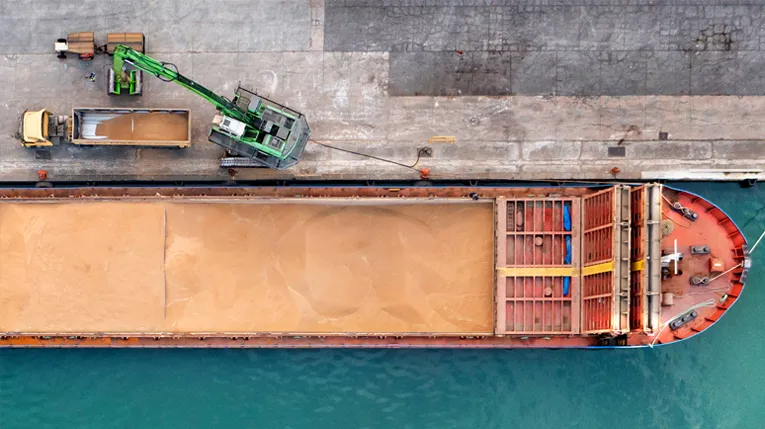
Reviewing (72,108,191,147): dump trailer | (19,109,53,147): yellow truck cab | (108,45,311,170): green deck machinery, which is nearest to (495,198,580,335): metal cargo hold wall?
(108,45,311,170): green deck machinery

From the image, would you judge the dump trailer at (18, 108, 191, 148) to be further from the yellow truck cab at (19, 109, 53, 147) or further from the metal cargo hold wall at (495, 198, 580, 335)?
the metal cargo hold wall at (495, 198, 580, 335)

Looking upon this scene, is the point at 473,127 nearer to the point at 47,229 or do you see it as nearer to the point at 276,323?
the point at 276,323

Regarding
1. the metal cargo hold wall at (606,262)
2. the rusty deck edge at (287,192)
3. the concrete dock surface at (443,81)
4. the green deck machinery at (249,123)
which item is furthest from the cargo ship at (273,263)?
the concrete dock surface at (443,81)

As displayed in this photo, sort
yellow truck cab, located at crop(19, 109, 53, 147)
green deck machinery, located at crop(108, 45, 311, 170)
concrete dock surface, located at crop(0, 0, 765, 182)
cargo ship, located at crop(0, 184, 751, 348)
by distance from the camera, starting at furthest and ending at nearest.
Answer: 1. concrete dock surface, located at crop(0, 0, 765, 182)
2. yellow truck cab, located at crop(19, 109, 53, 147)
3. cargo ship, located at crop(0, 184, 751, 348)
4. green deck machinery, located at crop(108, 45, 311, 170)

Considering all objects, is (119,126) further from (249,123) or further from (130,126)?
(249,123)

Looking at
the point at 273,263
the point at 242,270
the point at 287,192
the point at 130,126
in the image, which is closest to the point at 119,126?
the point at 130,126

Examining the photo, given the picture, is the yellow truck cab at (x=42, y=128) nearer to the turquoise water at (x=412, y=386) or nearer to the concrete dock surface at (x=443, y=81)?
the concrete dock surface at (x=443, y=81)
